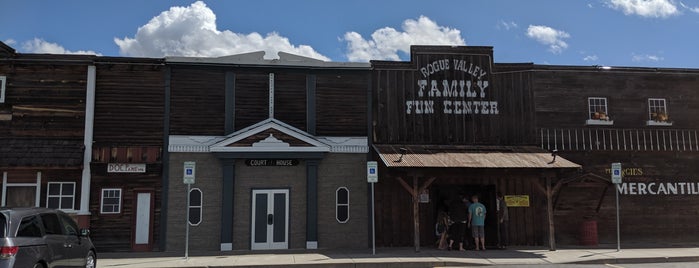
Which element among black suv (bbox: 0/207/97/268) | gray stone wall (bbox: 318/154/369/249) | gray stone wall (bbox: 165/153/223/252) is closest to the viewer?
black suv (bbox: 0/207/97/268)

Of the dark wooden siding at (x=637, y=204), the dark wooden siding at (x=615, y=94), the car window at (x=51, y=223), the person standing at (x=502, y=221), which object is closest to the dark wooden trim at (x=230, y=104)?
the car window at (x=51, y=223)

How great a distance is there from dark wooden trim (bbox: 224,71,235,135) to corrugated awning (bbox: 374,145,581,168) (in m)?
4.32

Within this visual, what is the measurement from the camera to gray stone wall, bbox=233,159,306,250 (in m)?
16.3

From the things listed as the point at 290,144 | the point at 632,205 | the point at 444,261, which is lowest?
the point at 444,261

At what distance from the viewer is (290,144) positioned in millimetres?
16438

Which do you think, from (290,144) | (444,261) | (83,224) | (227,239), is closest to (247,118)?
(290,144)

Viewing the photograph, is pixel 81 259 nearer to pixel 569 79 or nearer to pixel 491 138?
pixel 491 138

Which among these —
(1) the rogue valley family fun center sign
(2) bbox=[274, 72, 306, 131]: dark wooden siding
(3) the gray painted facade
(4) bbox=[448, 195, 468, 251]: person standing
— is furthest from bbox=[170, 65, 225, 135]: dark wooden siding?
(4) bbox=[448, 195, 468, 251]: person standing

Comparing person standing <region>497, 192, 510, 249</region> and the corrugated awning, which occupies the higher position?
the corrugated awning

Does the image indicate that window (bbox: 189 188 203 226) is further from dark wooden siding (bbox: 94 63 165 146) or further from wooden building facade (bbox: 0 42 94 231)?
wooden building facade (bbox: 0 42 94 231)

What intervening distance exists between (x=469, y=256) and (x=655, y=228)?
766cm

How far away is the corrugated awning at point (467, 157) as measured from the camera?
15.7 m

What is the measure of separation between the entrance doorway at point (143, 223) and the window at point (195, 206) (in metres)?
1.10

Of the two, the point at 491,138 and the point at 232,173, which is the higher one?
the point at 491,138
